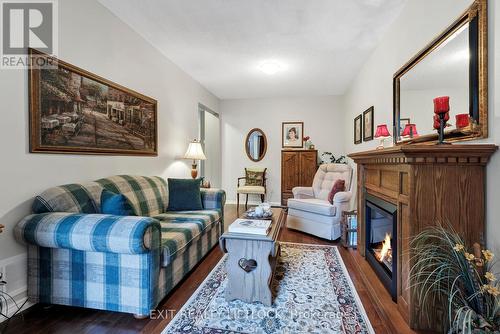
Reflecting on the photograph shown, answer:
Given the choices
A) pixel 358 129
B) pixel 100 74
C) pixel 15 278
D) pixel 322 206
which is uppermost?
pixel 100 74

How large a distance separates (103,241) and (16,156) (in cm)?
92

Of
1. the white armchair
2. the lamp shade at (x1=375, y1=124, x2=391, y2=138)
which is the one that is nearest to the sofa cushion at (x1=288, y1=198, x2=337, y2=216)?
the white armchair

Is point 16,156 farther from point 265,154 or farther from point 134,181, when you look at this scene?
point 265,154

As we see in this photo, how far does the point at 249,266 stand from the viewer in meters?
1.74

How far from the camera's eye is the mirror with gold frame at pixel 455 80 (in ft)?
4.44

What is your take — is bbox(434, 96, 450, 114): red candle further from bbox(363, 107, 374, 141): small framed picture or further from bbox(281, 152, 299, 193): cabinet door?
bbox(281, 152, 299, 193): cabinet door

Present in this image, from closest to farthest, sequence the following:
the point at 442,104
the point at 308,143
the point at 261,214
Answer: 1. the point at 442,104
2. the point at 261,214
3. the point at 308,143

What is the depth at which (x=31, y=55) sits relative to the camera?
68.8 inches

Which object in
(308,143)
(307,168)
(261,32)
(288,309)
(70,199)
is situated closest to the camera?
(288,309)

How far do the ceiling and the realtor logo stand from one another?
0.61 m

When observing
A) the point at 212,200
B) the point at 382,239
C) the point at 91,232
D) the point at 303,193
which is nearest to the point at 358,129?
the point at 303,193

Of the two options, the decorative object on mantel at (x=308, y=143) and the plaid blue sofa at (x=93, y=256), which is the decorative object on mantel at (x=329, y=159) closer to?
the decorative object on mantel at (x=308, y=143)

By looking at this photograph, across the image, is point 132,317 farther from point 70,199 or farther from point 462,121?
point 462,121

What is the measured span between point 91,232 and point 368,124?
3.54m
